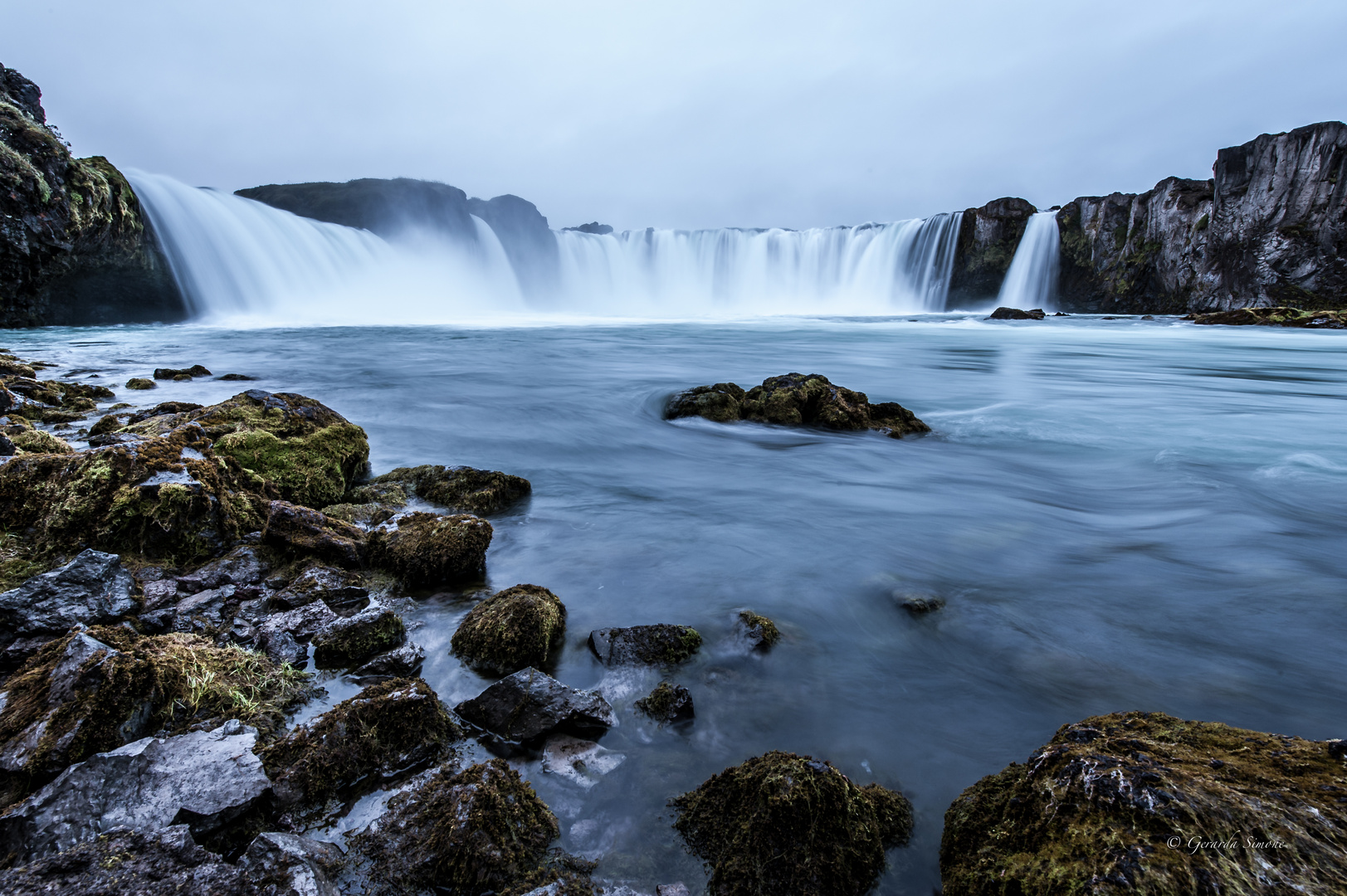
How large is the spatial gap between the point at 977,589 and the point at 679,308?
49372mm

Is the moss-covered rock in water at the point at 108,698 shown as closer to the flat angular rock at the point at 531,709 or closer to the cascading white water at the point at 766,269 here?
the flat angular rock at the point at 531,709

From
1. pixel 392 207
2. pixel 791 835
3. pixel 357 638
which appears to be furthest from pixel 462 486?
pixel 392 207

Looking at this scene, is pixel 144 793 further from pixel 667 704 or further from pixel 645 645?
pixel 645 645

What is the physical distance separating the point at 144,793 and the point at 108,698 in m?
0.42

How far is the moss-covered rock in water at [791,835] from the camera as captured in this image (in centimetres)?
174

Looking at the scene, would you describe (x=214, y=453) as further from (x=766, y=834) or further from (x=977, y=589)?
(x=977, y=589)

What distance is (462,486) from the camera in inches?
195

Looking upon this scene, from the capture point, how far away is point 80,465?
346 cm

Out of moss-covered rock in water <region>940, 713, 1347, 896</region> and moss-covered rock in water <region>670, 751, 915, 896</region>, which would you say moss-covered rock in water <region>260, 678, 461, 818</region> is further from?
moss-covered rock in water <region>940, 713, 1347, 896</region>

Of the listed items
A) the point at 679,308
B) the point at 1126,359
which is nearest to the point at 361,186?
the point at 679,308

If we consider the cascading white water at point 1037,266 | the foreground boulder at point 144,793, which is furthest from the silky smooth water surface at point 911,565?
the cascading white water at point 1037,266

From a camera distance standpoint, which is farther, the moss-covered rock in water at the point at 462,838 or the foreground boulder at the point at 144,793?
the moss-covered rock in water at the point at 462,838

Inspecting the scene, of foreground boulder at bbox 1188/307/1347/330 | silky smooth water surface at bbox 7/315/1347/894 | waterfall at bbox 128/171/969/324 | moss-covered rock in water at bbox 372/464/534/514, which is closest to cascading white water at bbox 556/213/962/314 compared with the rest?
waterfall at bbox 128/171/969/324

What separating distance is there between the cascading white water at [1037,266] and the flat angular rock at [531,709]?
45993 mm
